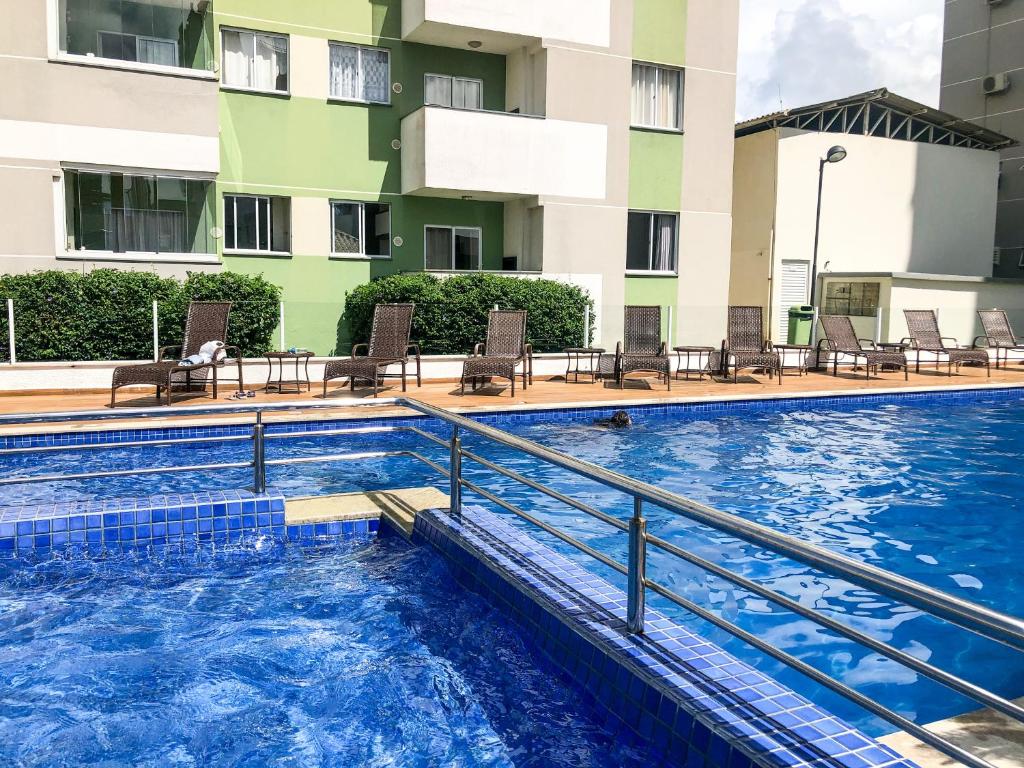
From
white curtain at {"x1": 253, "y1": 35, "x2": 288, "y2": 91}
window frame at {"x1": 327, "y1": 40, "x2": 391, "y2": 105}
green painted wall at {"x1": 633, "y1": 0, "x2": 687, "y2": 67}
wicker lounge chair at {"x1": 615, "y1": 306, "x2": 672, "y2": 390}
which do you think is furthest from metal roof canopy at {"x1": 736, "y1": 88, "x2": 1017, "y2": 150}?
white curtain at {"x1": 253, "y1": 35, "x2": 288, "y2": 91}

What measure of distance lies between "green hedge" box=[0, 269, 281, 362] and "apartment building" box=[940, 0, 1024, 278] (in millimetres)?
28046

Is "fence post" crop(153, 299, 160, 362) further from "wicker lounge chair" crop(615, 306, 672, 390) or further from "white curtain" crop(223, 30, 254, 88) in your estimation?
"wicker lounge chair" crop(615, 306, 672, 390)

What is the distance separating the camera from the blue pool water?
144 inches

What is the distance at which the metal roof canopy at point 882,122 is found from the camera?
78.1 feet

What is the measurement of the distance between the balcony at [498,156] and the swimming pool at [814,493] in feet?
24.4

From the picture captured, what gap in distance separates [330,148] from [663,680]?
16282 millimetres

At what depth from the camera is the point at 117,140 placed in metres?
15.0

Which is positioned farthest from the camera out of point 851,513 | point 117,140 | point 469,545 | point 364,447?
point 117,140

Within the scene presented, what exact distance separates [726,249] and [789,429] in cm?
1035

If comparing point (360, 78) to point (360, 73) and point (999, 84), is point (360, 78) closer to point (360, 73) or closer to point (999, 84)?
point (360, 73)

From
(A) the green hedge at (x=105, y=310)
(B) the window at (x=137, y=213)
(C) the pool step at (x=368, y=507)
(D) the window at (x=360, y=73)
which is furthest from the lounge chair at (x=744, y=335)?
(C) the pool step at (x=368, y=507)

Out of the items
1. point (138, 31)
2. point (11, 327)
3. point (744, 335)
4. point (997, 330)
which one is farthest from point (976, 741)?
point (997, 330)

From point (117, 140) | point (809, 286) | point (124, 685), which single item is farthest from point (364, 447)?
point (809, 286)

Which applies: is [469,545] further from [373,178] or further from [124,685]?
[373,178]
